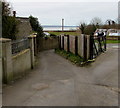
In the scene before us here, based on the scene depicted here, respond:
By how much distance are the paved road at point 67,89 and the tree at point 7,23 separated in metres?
6.02

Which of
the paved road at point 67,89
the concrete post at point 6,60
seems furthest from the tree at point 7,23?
the concrete post at point 6,60

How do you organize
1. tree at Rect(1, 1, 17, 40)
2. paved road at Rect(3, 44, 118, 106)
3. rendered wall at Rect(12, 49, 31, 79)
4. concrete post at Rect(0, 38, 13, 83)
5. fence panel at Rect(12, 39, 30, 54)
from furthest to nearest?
tree at Rect(1, 1, 17, 40), fence panel at Rect(12, 39, 30, 54), rendered wall at Rect(12, 49, 31, 79), concrete post at Rect(0, 38, 13, 83), paved road at Rect(3, 44, 118, 106)

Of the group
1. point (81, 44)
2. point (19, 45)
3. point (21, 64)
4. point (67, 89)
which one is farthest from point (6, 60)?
point (81, 44)

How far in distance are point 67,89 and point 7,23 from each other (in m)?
9.33

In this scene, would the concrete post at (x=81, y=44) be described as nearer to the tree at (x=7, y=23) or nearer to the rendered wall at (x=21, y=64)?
the rendered wall at (x=21, y=64)

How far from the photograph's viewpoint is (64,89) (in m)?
6.67

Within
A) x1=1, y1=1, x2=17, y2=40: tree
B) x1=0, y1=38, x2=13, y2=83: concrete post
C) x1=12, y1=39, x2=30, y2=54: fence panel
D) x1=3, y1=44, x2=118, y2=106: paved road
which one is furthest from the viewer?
x1=1, y1=1, x2=17, y2=40: tree

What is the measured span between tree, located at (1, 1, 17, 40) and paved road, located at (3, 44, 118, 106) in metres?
6.02

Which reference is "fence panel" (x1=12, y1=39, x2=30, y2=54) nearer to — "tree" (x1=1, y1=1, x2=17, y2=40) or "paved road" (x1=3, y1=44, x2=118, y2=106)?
"paved road" (x1=3, y1=44, x2=118, y2=106)

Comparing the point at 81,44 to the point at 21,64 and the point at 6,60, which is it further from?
the point at 6,60

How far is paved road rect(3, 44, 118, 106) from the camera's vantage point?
218 inches

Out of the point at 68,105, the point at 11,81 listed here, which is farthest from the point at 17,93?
the point at 68,105

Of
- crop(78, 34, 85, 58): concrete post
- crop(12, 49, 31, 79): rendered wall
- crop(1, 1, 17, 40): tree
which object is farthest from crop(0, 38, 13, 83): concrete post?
crop(1, 1, 17, 40): tree

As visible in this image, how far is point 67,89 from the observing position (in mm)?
6672
